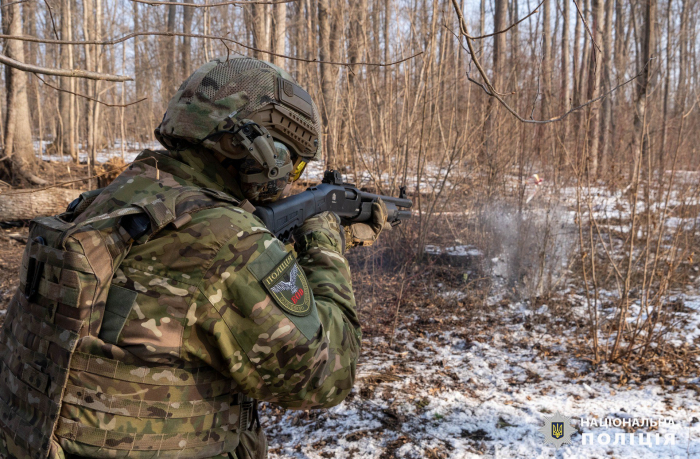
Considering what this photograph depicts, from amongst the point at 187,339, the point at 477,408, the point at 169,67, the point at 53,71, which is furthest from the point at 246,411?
the point at 169,67

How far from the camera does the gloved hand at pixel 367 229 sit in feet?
9.12

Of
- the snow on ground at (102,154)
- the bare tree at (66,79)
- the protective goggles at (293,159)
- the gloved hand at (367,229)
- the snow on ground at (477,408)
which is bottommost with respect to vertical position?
the snow on ground at (477,408)

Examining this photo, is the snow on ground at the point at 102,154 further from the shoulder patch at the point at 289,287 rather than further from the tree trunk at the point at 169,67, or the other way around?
the shoulder patch at the point at 289,287

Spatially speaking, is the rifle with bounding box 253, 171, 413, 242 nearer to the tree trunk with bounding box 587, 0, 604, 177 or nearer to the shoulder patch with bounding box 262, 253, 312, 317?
the shoulder patch with bounding box 262, 253, 312, 317

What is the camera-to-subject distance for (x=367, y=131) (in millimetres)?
6340

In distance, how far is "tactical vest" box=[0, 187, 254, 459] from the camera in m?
1.15

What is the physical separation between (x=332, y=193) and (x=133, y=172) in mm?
1270

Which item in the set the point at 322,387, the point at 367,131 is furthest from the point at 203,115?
the point at 367,131

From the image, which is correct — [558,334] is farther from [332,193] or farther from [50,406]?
[50,406]

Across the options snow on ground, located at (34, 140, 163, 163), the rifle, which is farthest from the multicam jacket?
snow on ground, located at (34, 140, 163, 163)

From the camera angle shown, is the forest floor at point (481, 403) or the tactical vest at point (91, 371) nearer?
the tactical vest at point (91, 371)

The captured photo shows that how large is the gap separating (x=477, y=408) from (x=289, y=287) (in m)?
2.40

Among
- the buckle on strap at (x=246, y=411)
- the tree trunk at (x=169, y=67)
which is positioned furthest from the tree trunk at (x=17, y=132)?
the buckle on strap at (x=246, y=411)

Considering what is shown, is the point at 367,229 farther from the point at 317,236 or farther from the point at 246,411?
the point at 246,411
